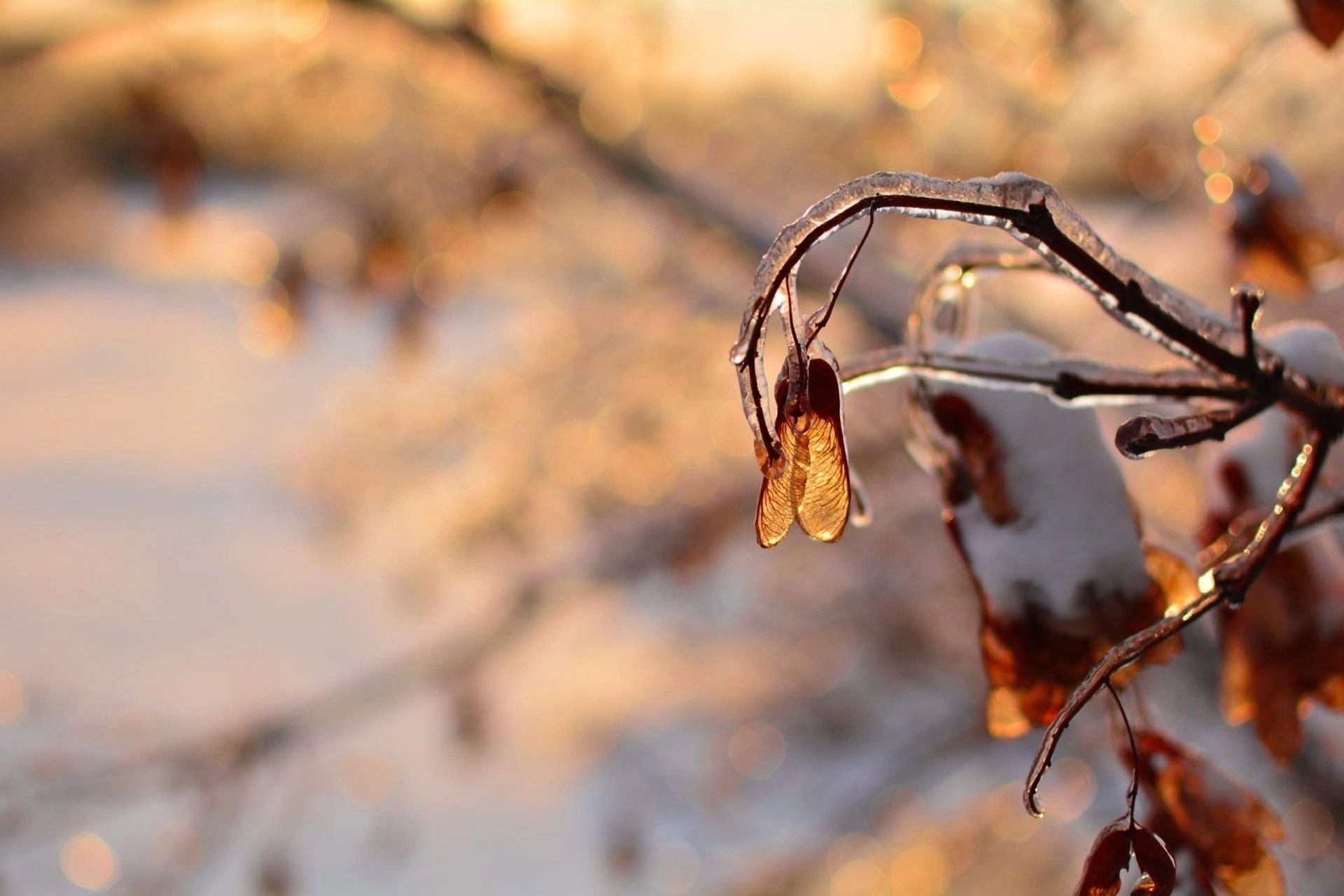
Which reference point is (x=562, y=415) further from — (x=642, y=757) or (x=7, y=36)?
(x=7, y=36)

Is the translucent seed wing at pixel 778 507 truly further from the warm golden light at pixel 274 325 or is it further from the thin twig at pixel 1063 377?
the warm golden light at pixel 274 325

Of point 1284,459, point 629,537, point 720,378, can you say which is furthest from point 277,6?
point 720,378

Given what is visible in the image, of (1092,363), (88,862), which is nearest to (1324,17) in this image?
(1092,363)

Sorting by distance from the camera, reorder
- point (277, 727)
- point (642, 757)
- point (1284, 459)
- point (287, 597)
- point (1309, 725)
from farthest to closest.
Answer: point (287, 597)
point (642, 757)
point (277, 727)
point (1309, 725)
point (1284, 459)

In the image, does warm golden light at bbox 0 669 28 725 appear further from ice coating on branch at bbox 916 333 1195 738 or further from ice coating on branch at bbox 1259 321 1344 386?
ice coating on branch at bbox 1259 321 1344 386

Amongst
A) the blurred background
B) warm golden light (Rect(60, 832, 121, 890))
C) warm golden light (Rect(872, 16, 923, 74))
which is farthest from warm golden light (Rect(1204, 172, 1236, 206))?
warm golden light (Rect(60, 832, 121, 890))

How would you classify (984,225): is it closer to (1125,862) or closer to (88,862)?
(1125,862)
